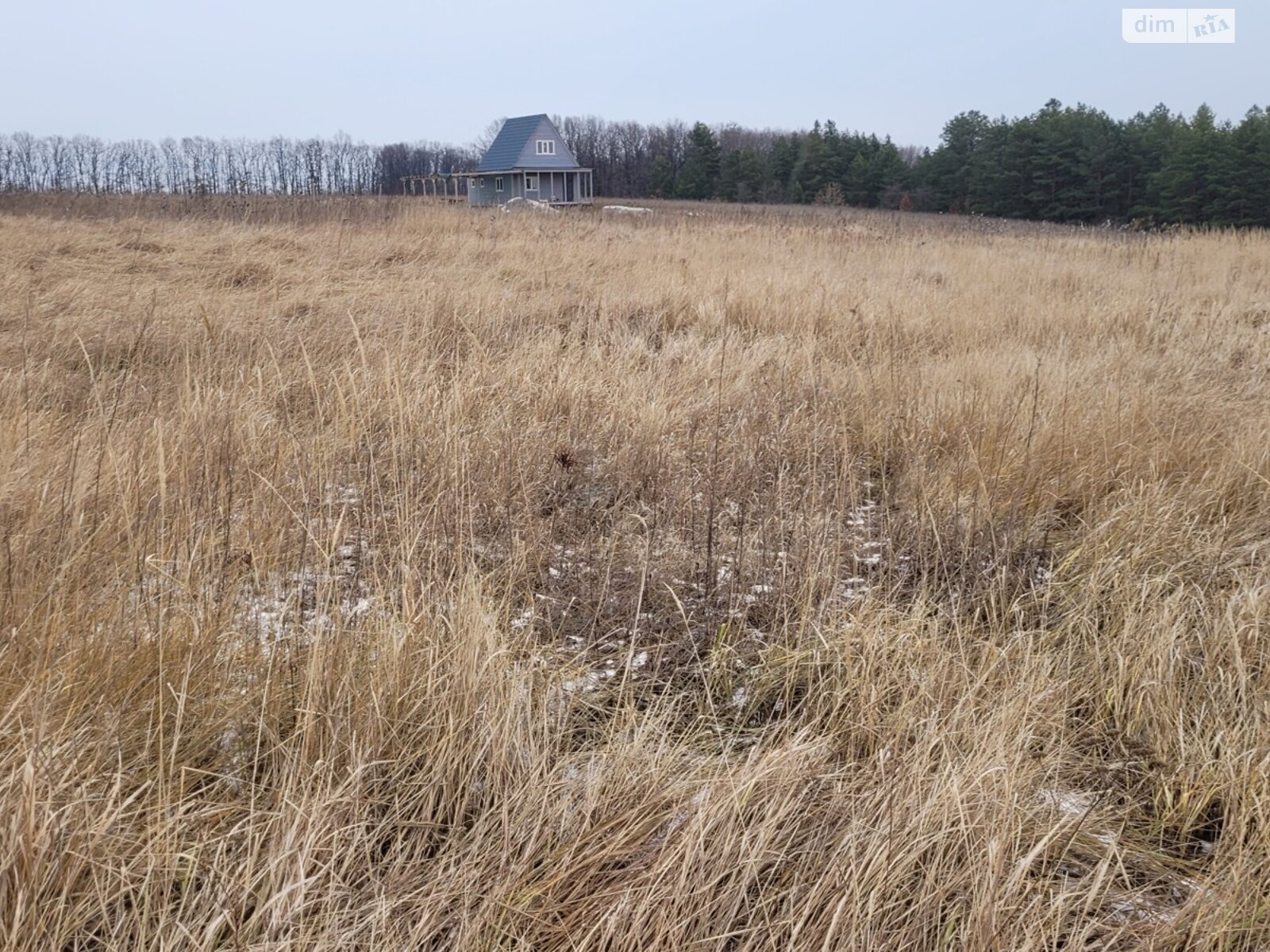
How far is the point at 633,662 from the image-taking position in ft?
6.17

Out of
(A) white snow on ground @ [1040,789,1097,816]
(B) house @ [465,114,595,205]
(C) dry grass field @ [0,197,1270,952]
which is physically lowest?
(A) white snow on ground @ [1040,789,1097,816]

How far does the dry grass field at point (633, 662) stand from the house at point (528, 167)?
3894cm

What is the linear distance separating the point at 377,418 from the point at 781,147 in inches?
2322

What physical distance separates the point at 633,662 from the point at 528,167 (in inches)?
1651

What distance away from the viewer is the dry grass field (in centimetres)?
120

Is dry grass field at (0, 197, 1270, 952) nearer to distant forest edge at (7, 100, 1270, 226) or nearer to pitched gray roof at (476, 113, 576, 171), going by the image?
distant forest edge at (7, 100, 1270, 226)

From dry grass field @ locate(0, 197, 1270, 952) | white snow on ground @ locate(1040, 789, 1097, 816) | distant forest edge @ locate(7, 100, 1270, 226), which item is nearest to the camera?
dry grass field @ locate(0, 197, 1270, 952)

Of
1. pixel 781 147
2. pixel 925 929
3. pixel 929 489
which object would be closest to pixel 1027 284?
pixel 929 489

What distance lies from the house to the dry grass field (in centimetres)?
3894

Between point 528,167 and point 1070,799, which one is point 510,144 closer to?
point 528,167

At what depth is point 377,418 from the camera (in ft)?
10.8

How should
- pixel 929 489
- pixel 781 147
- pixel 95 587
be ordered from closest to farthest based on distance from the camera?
pixel 95 587
pixel 929 489
pixel 781 147

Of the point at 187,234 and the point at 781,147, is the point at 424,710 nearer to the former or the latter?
the point at 187,234

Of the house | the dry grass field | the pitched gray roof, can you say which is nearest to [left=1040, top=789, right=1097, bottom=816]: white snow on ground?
the dry grass field
